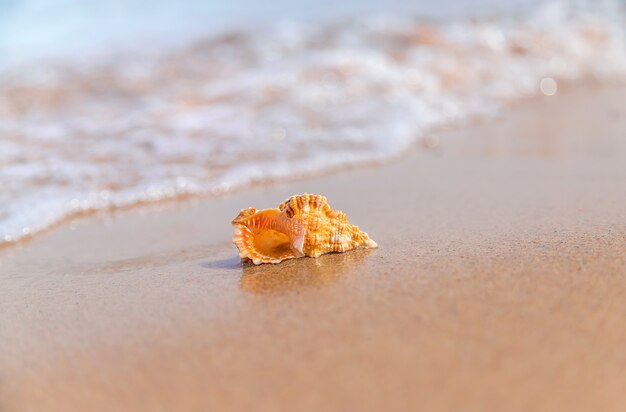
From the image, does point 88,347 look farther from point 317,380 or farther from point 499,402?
point 499,402

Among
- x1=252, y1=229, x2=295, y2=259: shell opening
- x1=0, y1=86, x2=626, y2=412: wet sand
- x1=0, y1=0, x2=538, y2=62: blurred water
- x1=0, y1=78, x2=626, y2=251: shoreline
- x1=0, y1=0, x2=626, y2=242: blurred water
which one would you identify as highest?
x1=0, y1=0, x2=538, y2=62: blurred water

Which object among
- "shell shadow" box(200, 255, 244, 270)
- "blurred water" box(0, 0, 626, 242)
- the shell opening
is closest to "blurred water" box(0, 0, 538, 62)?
"blurred water" box(0, 0, 626, 242)

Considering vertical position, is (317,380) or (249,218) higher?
(249,218)

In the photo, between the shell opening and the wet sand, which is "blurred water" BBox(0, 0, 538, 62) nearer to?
the wet sand

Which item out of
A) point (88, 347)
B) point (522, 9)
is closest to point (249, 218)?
point (88, 347)

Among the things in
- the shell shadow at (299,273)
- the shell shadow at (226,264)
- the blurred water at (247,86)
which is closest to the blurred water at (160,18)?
Answer: the blurred water at (247,86)

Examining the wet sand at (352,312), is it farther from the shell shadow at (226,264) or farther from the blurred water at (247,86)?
the blurred water at (247,86)
